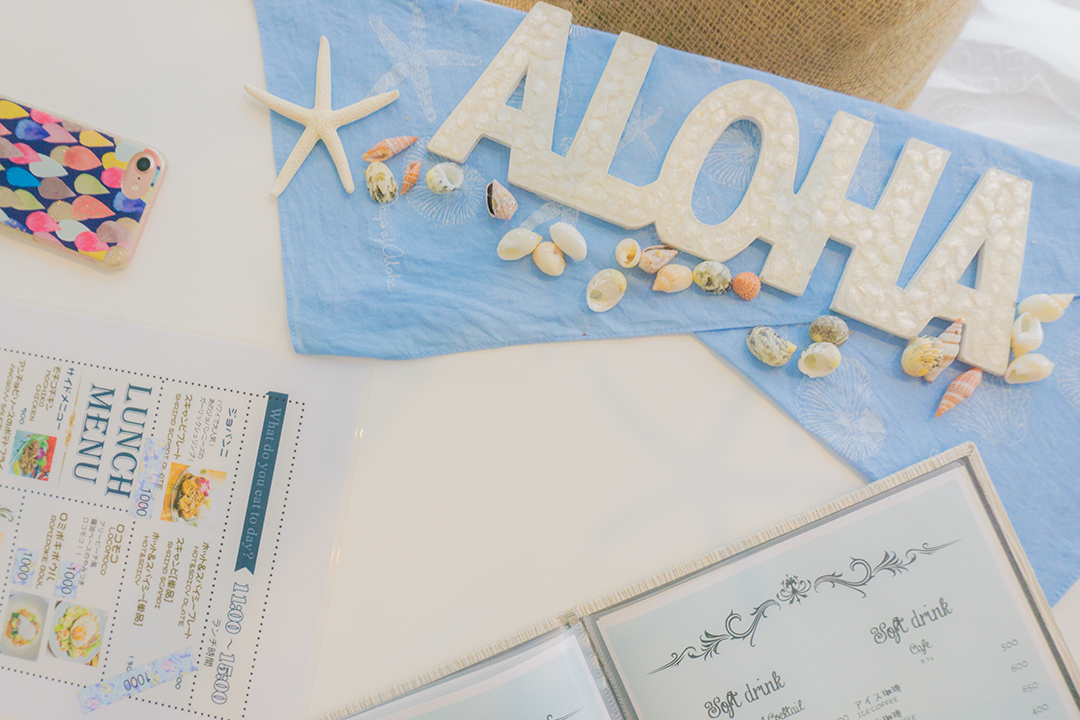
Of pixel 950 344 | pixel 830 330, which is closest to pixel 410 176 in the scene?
pixel 830 330

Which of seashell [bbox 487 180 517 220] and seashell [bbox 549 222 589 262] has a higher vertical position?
seashell [bbox 487 180 517 220]

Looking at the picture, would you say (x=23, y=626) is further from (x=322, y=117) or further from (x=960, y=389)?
(x=960, y=389)

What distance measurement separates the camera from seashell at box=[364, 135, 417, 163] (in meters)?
0.61

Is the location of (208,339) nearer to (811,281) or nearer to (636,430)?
(636,430)

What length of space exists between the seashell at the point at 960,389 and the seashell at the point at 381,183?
0.62 metres

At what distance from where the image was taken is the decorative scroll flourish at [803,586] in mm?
580

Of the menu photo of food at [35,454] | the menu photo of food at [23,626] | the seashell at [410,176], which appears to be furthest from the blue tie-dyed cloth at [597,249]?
the menu photo of food at [23,626]

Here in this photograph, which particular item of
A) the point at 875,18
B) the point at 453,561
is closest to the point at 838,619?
the point at 453,561

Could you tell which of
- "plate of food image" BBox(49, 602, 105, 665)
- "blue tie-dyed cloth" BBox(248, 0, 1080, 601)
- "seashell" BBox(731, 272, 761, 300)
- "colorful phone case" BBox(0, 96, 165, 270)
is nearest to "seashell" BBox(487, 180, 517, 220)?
"blue tie-dyed cloth" BBox(248, 0, 1080, 601)

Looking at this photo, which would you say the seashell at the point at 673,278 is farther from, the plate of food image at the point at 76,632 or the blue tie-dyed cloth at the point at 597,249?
the plate of food image at the point at 76,632

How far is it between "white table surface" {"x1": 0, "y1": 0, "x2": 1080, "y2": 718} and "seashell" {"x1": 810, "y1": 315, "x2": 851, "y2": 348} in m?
0.09

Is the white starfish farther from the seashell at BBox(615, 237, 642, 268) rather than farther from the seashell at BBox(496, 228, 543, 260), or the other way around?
the seashell at BBox(615, 237, 642, 268)

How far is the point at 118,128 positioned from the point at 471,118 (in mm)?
390

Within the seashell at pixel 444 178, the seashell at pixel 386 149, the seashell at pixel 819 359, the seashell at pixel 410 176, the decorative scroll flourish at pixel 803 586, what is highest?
the seashell at pixel 386 149
